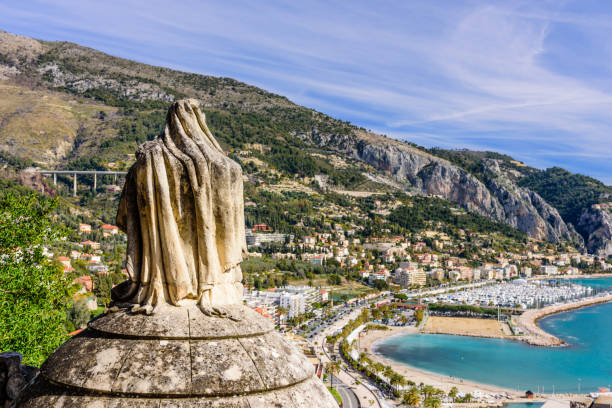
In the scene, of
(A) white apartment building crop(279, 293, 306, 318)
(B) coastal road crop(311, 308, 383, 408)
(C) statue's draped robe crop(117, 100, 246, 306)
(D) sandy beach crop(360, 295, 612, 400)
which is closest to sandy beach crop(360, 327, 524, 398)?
(D) sandy beach crop(360, 295, 612, 400)

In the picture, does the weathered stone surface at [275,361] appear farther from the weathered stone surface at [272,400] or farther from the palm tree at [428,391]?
the palm tree at [428,391]

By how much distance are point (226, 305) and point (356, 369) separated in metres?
50.2

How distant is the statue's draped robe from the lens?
5.63 metres

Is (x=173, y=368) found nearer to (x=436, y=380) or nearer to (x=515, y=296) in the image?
(x=436, y=380)

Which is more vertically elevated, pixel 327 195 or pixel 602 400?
pixel 327 195

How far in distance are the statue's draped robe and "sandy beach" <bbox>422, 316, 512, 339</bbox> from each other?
262 ft

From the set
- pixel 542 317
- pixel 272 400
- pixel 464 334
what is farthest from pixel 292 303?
pixel 272 400

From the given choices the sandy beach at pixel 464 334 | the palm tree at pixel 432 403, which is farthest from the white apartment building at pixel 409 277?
the palm tree at pixel 432 403

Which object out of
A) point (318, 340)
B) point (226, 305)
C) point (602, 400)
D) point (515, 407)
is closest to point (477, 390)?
point (515, 407)

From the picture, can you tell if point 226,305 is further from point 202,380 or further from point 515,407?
point 515,407

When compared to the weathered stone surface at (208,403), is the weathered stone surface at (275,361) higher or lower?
higher

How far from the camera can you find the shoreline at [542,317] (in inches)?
2972

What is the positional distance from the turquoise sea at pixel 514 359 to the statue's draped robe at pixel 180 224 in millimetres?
54746

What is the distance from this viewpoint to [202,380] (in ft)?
16.0
